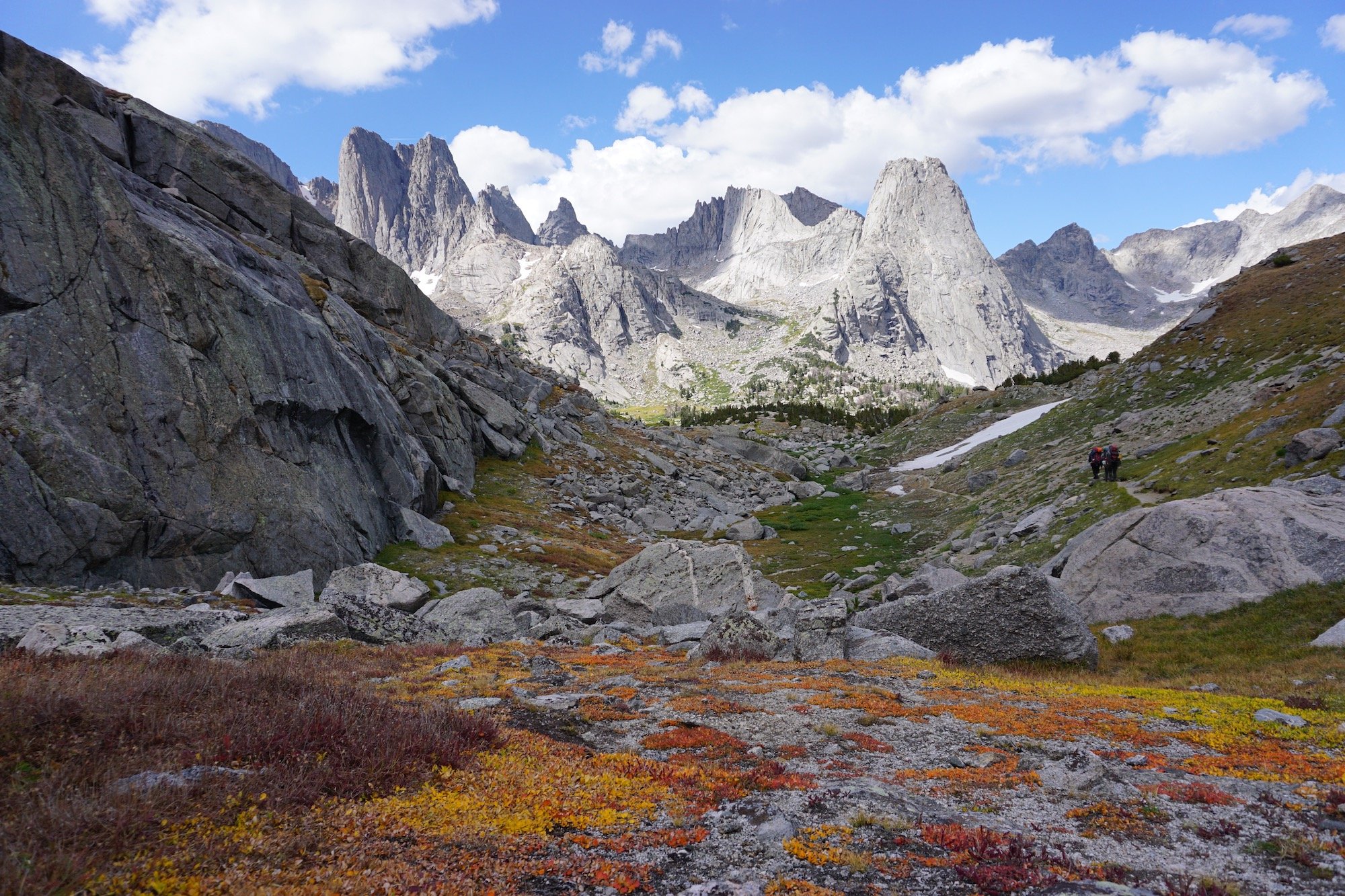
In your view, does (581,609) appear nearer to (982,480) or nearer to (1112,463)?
(1112,463)

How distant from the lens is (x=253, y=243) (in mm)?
53875

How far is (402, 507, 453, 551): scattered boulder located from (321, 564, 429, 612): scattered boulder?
10.4 metres

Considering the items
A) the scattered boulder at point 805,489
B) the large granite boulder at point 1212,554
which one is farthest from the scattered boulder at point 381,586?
the scattered boulder at point 805,489

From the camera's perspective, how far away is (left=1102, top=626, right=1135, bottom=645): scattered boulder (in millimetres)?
21266

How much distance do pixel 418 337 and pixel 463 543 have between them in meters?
45.8

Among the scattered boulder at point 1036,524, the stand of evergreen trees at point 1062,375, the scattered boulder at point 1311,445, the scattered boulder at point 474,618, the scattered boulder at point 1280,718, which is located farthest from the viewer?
the stand of evergreen trees at point 1062,375

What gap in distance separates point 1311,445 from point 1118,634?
569 inches

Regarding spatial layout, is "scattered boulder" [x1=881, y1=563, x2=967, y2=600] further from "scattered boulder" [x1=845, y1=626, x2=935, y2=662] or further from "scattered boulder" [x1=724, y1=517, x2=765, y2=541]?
"scattered boulder" [x1=724, y1=517, x2=765, y2=541]

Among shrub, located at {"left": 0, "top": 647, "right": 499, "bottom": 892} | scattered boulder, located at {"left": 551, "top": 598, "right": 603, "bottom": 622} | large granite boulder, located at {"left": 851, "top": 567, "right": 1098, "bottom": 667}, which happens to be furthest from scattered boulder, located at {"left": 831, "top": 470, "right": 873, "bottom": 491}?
shrub, located at {"left": 0, "top": 647, "right": 499, "bottom": 892}

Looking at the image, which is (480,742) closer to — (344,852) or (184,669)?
(344,852)

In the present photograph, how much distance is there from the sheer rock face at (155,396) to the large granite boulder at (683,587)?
15.0m

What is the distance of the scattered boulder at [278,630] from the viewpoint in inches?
693

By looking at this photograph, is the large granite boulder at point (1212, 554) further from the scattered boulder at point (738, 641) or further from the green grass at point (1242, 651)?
the scattered boulder at point (738, 641)

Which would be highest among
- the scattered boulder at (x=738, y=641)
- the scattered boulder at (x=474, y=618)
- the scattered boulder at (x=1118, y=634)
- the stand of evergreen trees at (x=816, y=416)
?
the stand of evergreen trees at (x=816, y=416)
